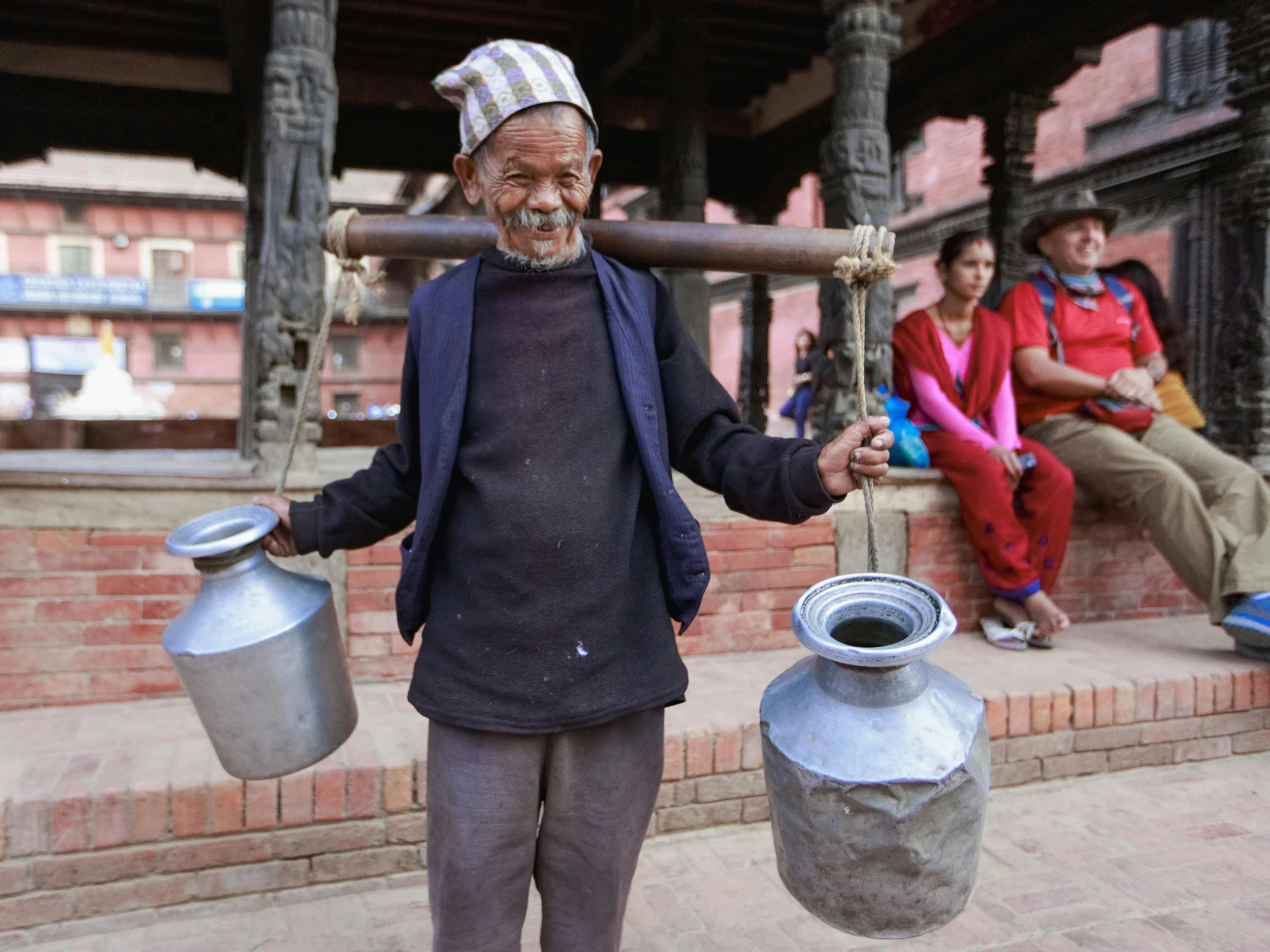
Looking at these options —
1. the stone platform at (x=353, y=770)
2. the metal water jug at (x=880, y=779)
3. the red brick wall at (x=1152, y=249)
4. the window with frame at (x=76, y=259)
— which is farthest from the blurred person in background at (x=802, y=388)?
the window with frame at (x=76, y=259)

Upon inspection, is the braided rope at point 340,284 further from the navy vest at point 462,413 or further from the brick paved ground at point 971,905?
the brick paved ground at point 971,905

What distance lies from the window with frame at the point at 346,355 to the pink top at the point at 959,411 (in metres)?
26.6

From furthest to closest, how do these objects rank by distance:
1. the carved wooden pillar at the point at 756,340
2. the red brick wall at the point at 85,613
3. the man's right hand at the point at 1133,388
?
the carved wooden pillar at the point at 756,340 < the man's right hand at the point at 1133,388 < the red brick wall at the point at 85,613

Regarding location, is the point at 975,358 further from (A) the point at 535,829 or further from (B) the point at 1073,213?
(A) the point at 535,829

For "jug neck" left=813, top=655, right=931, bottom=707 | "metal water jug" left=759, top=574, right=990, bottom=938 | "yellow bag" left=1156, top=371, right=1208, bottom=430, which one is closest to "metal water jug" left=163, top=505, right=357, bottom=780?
"metal water jug" left=759, top=574, right=990, bottom=938

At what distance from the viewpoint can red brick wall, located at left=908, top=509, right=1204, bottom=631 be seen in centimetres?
401

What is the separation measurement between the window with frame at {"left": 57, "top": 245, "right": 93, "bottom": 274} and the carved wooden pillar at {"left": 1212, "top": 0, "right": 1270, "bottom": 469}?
31.9 m

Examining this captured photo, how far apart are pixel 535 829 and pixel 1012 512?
2.79 m

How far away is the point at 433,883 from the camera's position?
1624 millimetres

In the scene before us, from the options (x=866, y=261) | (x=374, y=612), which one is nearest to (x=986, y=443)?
(x=866, y=261)

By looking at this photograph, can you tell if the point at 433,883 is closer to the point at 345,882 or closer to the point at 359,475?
the point at 359,475

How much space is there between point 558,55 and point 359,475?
83 cm

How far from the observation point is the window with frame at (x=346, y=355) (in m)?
28.8

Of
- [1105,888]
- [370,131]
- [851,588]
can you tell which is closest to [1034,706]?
[1105,888]
